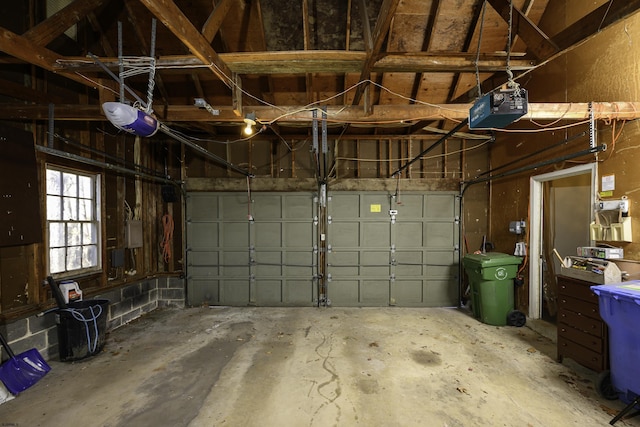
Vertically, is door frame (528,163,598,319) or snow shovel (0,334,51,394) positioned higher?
door frame (528,163,598,319)

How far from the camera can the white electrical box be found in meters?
4.58

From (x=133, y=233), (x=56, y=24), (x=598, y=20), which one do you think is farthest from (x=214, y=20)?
(x=133, y=233)

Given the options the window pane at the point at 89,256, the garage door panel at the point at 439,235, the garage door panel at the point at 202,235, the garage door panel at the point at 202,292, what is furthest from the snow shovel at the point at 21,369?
the garage door panel at the point at 439,235

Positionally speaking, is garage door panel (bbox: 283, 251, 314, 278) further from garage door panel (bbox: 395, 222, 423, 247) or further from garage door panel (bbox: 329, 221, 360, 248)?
garage door panel (bbox: 395, 222, 423, 247)

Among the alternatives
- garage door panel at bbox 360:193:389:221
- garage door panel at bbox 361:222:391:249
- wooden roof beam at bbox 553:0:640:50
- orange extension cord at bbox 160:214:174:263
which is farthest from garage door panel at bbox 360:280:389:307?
wooden roof beam at bbox 553:0:640:50

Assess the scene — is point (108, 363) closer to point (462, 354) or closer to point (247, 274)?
point (247, 274)

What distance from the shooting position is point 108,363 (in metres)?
3.21

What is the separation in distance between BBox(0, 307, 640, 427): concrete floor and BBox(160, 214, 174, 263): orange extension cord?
1423 mm

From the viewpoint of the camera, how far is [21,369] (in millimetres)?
2816

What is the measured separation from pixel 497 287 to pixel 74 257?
21.1ft

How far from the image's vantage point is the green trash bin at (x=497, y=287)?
13.8ft

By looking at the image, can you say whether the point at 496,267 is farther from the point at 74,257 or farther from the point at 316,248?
the point at 74,257

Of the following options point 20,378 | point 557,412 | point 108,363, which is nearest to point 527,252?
point 557,412

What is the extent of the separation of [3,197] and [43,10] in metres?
2.31
